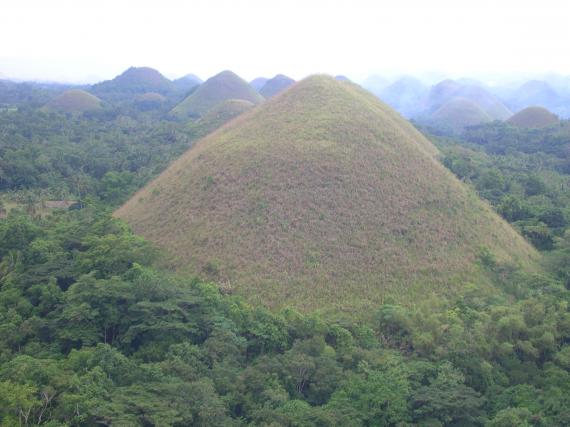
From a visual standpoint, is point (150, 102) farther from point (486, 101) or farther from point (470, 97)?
point (486, 101)

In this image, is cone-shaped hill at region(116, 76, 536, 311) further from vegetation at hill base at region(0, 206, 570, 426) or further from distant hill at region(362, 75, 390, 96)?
distant hill at region(362, 75, 390, 96)

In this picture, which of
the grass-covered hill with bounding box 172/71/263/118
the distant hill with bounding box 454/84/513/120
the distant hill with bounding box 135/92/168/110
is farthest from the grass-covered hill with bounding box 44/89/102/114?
the distant hill with bounding box 454/84/513/120

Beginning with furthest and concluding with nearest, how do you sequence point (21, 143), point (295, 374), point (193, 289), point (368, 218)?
point (21, 143) → point (368, 218) → point (193, 289) → point (295, 374)

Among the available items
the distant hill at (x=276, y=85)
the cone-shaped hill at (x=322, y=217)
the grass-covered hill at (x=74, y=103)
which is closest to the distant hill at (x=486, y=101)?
the distant hill at (x=276, y=85)

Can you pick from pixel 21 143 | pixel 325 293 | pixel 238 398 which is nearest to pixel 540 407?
pixel 238 398

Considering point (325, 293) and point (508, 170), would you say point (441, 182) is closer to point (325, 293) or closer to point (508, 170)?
point (325, 293)

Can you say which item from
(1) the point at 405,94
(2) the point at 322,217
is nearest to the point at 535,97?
(1) the point at 405,94

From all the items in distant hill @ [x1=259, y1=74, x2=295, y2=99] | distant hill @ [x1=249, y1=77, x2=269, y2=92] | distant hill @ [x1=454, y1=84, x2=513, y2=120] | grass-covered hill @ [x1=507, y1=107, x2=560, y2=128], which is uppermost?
distant hill @ [x1=249, y1=77, x2=269, y2=92]

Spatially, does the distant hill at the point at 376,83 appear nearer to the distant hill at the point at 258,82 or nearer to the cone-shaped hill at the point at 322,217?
the distant hill at the point at 258,82
